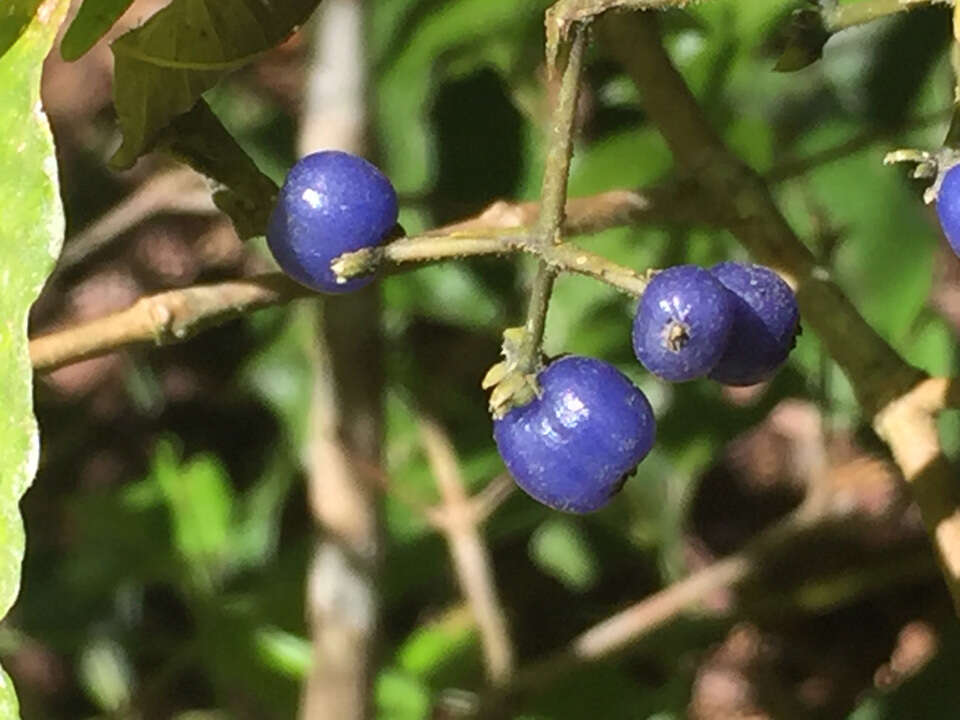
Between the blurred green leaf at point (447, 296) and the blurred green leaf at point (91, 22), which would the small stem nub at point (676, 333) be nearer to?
the blurred green leaf at point (91, 22)

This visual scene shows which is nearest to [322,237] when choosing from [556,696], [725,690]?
[556,696]

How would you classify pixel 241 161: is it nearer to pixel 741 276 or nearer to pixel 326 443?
pixel 741 276

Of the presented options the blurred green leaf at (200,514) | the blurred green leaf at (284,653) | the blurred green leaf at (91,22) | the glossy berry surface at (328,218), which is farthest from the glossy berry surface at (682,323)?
the blurred green leaf at (200,514)

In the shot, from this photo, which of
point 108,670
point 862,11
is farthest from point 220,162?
point 108,670

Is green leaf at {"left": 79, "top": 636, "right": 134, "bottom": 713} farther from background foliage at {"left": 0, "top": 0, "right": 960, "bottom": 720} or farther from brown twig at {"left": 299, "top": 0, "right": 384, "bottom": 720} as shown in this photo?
brown twig at {"left": 299, "top": 0, "right": 384, "bottom": 720}

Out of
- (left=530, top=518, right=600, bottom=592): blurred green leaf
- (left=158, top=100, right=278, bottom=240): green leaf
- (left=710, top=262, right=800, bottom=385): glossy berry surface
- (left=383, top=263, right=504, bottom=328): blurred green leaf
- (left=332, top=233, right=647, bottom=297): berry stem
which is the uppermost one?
(left=383, top=263, right=504, bottom=328): blurred green leaf

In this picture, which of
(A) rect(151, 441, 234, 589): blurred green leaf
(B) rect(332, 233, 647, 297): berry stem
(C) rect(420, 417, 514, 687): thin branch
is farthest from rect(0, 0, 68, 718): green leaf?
(A) rect(151, 441, 234, 589): blurred green leaf
